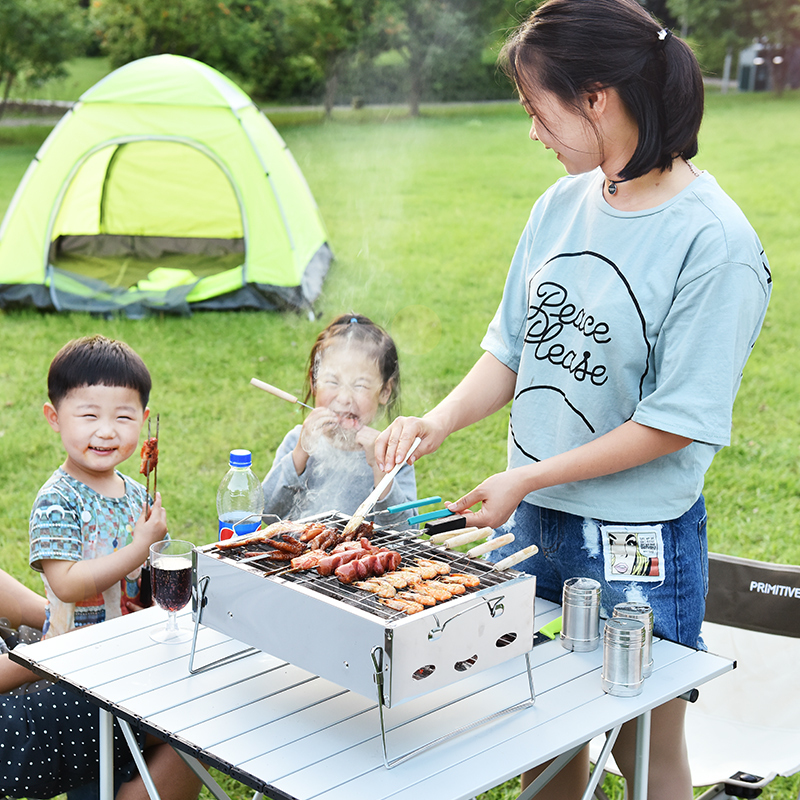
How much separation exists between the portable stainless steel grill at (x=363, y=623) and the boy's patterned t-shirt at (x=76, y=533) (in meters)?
0.67

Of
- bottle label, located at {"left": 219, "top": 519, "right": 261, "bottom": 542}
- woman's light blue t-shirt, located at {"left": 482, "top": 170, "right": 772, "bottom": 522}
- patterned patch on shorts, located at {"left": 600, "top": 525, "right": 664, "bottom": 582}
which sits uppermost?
woman's light blue t-shirt, located at {"left": 482, "top": 170, "right": 772, "bottom": 522}

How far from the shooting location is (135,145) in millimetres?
7605

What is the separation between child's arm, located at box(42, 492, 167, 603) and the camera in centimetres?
220

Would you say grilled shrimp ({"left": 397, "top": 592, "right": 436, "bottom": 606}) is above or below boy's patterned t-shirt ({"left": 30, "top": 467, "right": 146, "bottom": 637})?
above

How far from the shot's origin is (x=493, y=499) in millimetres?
1797

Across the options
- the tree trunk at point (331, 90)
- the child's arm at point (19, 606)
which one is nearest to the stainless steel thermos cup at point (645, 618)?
the child's arm at point (19, 606)

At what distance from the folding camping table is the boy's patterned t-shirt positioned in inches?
16.1

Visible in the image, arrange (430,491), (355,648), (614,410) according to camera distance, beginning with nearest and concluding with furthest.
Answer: (355,648), (614,410), (430,491)

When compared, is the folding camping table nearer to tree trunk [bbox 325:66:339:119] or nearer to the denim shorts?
the denim shorts

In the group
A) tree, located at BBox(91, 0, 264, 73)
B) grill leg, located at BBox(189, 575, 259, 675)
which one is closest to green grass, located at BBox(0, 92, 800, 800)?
grill leg, located at BBox(189, 575, 259, 675)

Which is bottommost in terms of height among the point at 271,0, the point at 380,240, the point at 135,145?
the point at 380,240

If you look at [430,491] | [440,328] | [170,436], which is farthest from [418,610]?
[440,328]

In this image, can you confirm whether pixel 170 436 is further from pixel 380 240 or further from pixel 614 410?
pixel 380 240

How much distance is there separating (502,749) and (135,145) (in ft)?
22.6
